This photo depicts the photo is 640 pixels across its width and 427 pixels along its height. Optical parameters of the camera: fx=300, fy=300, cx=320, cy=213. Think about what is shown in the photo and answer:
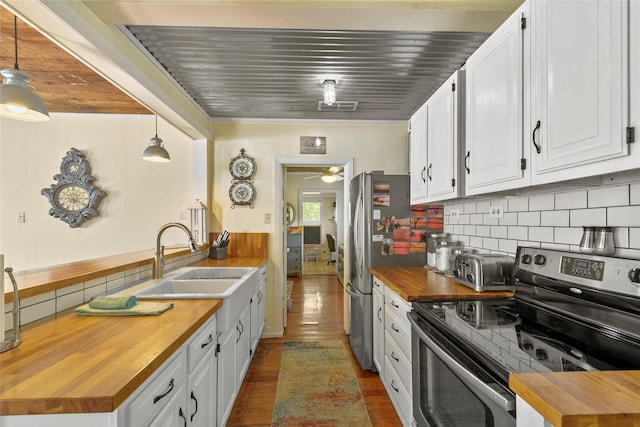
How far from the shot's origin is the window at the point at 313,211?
349 inches

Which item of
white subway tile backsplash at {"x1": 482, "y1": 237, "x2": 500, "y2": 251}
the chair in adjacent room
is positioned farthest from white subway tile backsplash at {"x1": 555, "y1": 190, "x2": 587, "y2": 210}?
the chair in adjacent room

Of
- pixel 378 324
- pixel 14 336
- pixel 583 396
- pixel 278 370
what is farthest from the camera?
pixel 278 370

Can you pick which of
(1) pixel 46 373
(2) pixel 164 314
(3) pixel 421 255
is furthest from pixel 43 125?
(3) pixel 421 255

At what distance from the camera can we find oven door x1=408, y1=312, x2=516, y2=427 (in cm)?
84

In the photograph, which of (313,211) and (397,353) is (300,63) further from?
(313,211)

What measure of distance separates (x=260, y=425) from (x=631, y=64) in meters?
2.38

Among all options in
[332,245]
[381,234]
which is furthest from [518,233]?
[332,245]

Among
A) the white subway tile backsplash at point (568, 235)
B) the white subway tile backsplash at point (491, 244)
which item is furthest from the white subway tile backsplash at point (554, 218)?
the white subway tile backsplash at point (491, 244)

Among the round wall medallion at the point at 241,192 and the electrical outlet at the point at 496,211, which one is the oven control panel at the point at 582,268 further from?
the round wall medallion at the point at 241,192

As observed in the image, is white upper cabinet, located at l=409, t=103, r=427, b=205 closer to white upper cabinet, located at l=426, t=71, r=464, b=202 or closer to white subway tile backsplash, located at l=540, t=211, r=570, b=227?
white upper cabinet, located at l=426, t=71, r=464, b=202

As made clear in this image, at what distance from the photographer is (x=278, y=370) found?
Answer: 101 inches

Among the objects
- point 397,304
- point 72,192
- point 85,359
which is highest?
point 72,192

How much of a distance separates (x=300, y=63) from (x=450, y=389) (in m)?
2.09

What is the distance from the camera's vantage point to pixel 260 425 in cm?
189
